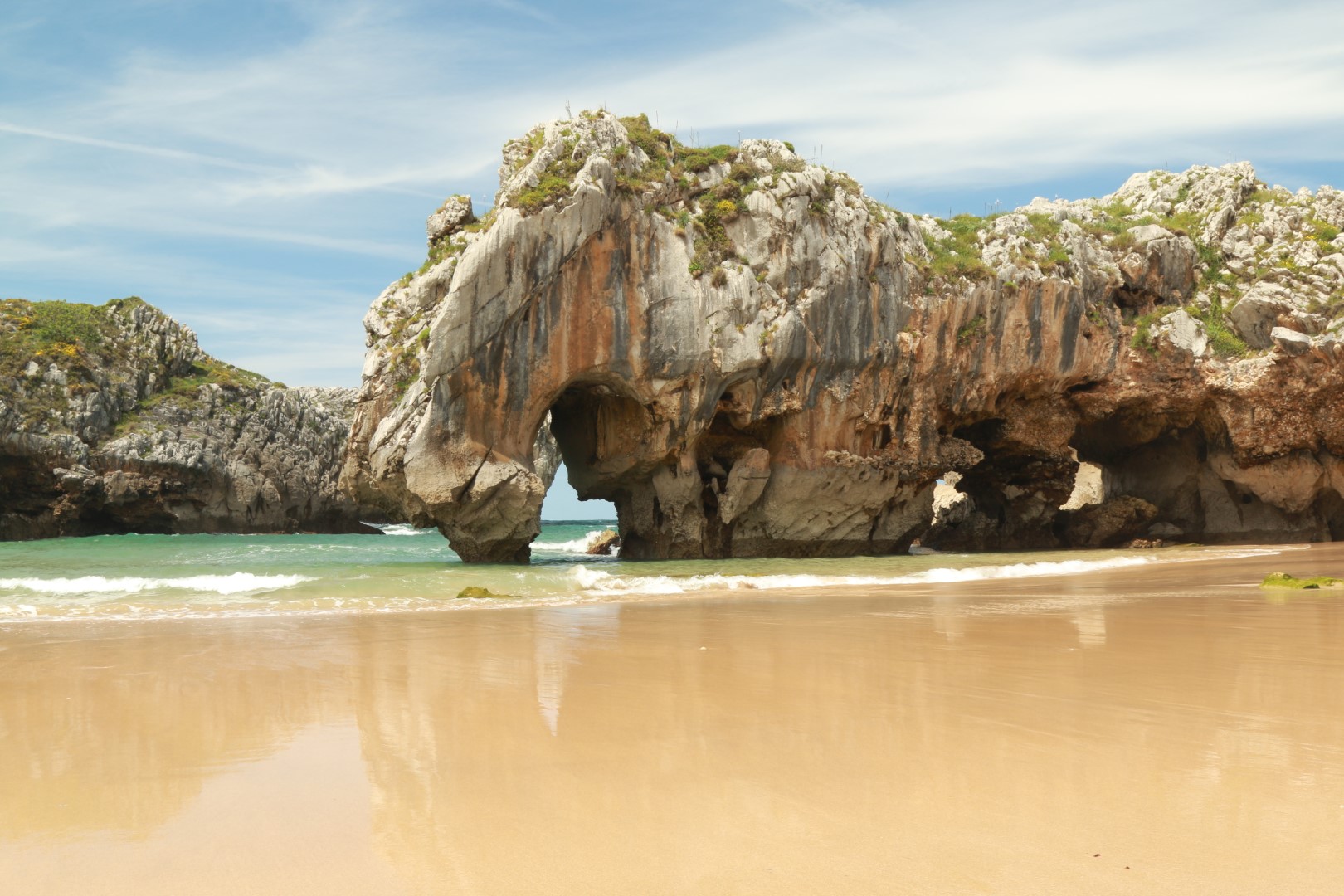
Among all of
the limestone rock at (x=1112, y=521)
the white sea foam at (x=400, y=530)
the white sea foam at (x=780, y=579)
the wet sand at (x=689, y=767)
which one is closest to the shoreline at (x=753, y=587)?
the white sea foam at (x=780, y=579)

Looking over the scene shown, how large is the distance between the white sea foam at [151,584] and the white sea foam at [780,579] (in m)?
5.06

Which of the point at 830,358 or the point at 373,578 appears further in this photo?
the point at 830,358

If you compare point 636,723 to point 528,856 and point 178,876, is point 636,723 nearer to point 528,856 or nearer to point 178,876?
point 528,856

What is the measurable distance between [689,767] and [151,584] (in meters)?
14.5

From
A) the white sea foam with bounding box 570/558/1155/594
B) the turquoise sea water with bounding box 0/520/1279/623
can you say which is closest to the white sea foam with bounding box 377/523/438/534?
the turquoise sea water with bounding box 0/520/1279/623

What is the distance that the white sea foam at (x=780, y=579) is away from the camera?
1638 centimetres

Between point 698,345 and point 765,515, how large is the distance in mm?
5224

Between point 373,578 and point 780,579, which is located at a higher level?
point 373,578

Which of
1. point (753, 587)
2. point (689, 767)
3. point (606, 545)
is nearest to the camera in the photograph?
point (689, 767)

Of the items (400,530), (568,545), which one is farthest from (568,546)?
(400,530)

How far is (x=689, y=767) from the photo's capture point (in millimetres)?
4371

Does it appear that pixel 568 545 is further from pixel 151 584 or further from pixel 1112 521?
pixel 151 584

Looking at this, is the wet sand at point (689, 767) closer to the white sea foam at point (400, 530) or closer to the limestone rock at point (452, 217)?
the limestone rock at point (452, 217)

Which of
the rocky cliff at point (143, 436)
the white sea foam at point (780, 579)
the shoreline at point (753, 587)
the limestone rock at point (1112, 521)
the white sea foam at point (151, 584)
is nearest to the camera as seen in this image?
the shoreline at point (753, 587)
